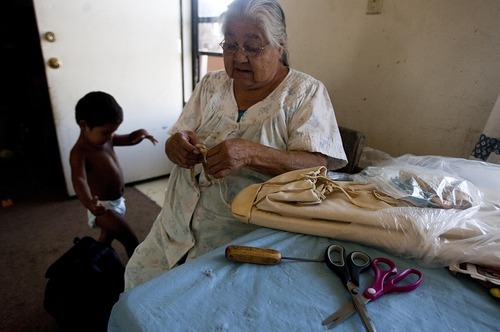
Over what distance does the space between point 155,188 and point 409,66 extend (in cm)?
211

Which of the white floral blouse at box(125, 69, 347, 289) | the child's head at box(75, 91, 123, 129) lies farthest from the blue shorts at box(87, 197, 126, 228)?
the white floral blouse at box(125, 69, 347, 289)

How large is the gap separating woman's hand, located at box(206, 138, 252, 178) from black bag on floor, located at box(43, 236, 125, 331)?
2.57 ft

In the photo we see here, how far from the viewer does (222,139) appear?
2.89 ft

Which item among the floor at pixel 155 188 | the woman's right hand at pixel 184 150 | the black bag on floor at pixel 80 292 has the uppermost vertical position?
the woman's right hand at pixel 184 150

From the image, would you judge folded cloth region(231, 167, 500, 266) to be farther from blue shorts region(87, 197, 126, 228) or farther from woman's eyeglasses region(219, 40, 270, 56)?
blue shorts region(87, 197, 126, 228)

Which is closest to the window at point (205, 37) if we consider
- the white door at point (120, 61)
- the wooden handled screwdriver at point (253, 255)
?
the white door at point (120, 61)

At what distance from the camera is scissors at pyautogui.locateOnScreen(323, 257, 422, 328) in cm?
39

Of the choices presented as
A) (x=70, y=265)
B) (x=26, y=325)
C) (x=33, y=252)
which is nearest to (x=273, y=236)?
(x=70, y=265)

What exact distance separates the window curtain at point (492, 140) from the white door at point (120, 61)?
7.01 ft

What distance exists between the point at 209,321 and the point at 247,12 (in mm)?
773

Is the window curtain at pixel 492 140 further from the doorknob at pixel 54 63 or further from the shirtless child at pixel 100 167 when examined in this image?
the doorknob at pixel 54 63

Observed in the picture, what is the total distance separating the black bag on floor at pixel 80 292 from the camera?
109cm

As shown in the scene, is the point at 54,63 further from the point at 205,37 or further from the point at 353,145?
the point at 353,145

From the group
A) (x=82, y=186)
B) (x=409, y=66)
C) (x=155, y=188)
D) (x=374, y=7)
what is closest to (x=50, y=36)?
(x=82, y=186)
